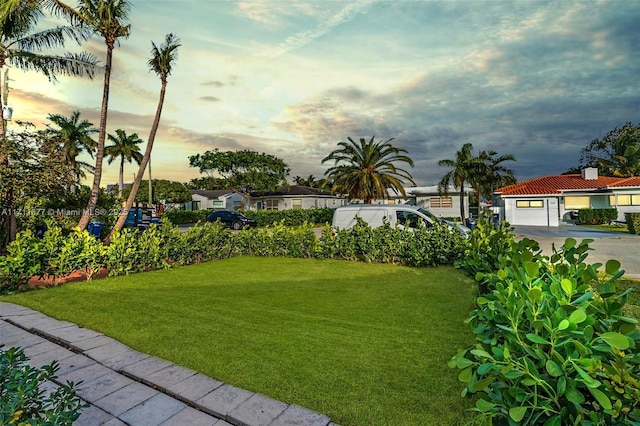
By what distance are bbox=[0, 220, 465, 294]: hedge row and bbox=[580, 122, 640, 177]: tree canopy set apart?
40.1 m

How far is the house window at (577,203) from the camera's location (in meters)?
27.8

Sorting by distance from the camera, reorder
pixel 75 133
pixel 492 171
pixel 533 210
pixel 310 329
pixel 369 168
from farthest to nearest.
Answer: pixel 75 133
pixel 492 171
pixel 533 210
pixel 369 168
pixel 310 329

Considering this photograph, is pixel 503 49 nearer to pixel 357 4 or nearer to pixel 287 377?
pixel 357 4

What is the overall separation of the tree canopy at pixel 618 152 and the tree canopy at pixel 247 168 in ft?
130

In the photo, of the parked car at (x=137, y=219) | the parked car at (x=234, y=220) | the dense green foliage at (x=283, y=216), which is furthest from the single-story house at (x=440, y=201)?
the parked car at (x=137, y=219)

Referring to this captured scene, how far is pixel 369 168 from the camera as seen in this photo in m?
23.8

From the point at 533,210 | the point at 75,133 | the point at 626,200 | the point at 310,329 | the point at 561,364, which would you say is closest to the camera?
the point at 561,364

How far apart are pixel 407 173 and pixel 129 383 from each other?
2246cm

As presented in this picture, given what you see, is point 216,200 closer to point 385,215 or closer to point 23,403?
point 385,215

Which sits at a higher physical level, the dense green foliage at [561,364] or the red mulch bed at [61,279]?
the dense green foliage at [561,364]

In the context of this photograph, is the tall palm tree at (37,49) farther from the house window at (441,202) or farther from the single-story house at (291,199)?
the house window at (441,202)

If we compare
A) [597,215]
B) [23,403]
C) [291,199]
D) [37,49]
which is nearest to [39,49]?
[37,49]

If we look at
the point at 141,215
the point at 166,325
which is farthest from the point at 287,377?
the point at 141,215

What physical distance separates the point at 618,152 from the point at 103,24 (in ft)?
175
